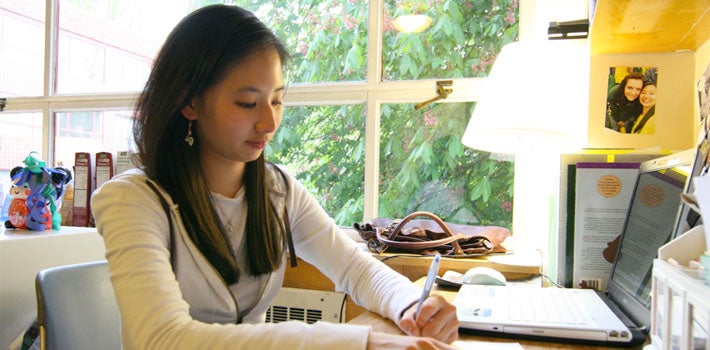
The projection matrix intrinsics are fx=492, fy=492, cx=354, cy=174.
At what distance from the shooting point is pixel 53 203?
1.97 metres

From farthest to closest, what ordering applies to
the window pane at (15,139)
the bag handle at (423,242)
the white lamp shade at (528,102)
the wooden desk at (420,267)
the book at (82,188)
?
the window pane at (15,139) < the book at (82,188) < the bag handle at (423,242) < the wooden desk at (420,267) < the white lamp shade at (528,102)

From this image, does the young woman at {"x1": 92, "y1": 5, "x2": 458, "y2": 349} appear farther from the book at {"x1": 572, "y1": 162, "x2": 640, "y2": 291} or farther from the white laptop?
the book at {"x1": 572, "y1": 162, "x2": 640, "y2": 291}

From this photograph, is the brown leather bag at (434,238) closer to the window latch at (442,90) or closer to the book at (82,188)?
the window latch at (442,90)

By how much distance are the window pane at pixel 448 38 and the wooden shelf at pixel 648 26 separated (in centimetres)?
51

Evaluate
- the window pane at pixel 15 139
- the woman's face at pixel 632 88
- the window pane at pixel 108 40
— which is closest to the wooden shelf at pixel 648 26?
the woman's face at pixel 632 88

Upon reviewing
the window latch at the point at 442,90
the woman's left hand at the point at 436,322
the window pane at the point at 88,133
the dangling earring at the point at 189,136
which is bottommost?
the woman's left hand at the point at 436,322

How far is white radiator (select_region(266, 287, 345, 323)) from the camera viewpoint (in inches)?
64.3

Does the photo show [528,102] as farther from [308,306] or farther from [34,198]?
[34,198]

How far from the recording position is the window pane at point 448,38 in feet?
5.86

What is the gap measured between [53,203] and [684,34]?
2186 millimetres

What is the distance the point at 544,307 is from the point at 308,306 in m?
0.94

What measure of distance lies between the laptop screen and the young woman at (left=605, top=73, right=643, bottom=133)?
37cm

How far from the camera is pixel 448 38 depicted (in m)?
1.84

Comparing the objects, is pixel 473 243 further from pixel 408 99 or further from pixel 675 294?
pixel 675 294
